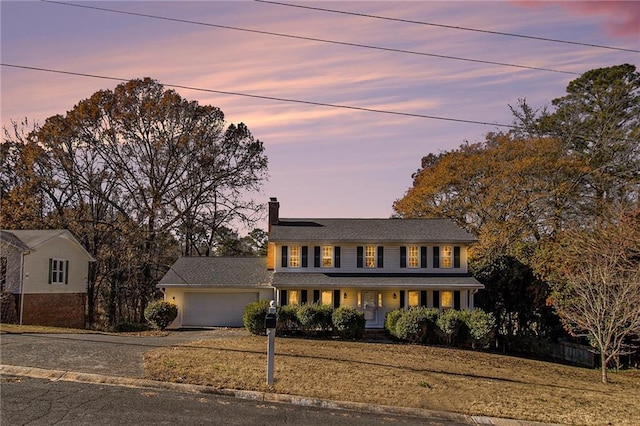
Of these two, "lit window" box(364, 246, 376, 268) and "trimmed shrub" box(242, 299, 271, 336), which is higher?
"lit window" box(364, 246, 376, 268)

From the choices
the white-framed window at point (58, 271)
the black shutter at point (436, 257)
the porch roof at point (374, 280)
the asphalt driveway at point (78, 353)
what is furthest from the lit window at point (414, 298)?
the white-framed window at point (58, 271)

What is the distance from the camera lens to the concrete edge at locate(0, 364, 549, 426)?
1312cm

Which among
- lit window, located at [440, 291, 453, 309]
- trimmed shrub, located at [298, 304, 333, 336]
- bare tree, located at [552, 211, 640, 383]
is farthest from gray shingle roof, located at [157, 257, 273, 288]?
bare tree, located at [552, 211, 640, 383]

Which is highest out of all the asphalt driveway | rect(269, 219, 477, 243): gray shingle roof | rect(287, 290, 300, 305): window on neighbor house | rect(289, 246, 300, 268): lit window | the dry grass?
rect(269, 219, 477, 243): gray shingle roof

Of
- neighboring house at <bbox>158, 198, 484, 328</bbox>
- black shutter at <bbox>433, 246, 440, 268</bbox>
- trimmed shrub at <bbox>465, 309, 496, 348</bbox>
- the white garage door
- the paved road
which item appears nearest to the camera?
the paved road

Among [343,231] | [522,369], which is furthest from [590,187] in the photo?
[522,369]

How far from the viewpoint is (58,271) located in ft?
128

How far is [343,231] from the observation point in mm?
38344

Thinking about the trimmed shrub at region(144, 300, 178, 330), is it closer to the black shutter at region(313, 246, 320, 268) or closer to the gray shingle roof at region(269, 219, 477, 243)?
the gray shingle roof at region(269, 219, 477, 243)

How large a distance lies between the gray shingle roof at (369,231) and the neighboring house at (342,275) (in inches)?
2.5

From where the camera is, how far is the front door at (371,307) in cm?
3562

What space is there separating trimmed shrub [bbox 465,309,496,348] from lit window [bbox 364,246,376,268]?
8.36 meters

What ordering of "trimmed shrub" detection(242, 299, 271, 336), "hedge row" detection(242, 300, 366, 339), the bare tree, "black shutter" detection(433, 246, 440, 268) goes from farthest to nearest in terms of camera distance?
"black shutter" detection(433, 246, 440, 268) < "hedge row" detection(242, 300, 366, 339) < "trimmed shrub" detection(242, 299, 271, 336) < the bare tree

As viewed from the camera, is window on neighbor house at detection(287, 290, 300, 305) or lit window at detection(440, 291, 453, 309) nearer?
lit window at detection(440, 291, 453, 309)
